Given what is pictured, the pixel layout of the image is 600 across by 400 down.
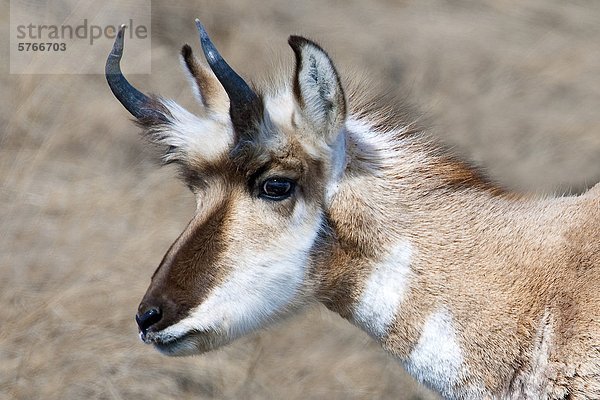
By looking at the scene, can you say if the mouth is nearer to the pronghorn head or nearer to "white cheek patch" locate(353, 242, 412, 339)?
the pronghorn head

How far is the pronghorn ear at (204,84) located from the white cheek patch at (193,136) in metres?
0.09

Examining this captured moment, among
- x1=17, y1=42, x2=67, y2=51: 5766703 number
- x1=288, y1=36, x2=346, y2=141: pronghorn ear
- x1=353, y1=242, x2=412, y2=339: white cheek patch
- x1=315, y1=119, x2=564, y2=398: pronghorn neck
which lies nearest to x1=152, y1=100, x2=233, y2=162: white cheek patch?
x1=288, y1=36, x2=346, y2=141: pronghorn ear

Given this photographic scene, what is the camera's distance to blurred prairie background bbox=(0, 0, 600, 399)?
784 cm

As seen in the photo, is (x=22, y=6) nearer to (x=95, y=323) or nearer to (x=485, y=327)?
(x=95, y=323)

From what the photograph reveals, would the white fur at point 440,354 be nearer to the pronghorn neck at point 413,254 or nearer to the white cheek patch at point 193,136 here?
the pronghorn neck at point 413,254

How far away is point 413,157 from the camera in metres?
4.39

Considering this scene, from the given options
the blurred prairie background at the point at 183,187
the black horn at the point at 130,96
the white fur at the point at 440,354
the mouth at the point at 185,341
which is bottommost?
the blurred prairie background at the point at 183,187

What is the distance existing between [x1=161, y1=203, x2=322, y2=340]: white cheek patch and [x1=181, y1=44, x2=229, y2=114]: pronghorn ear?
714mm

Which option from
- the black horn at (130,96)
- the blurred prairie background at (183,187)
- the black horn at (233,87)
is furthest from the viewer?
the blurred prairie background at (183,187)

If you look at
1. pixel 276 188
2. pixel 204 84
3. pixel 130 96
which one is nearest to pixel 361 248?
pixel 276 188

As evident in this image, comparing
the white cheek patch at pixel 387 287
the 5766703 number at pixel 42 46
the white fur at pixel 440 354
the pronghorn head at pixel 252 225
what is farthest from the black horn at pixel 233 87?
the 5766703 number at pixel 42 46

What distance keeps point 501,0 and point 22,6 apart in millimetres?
5078

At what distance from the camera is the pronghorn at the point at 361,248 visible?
402 cm

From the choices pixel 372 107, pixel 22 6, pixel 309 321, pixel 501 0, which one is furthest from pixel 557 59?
Answer: pixel 372 107
